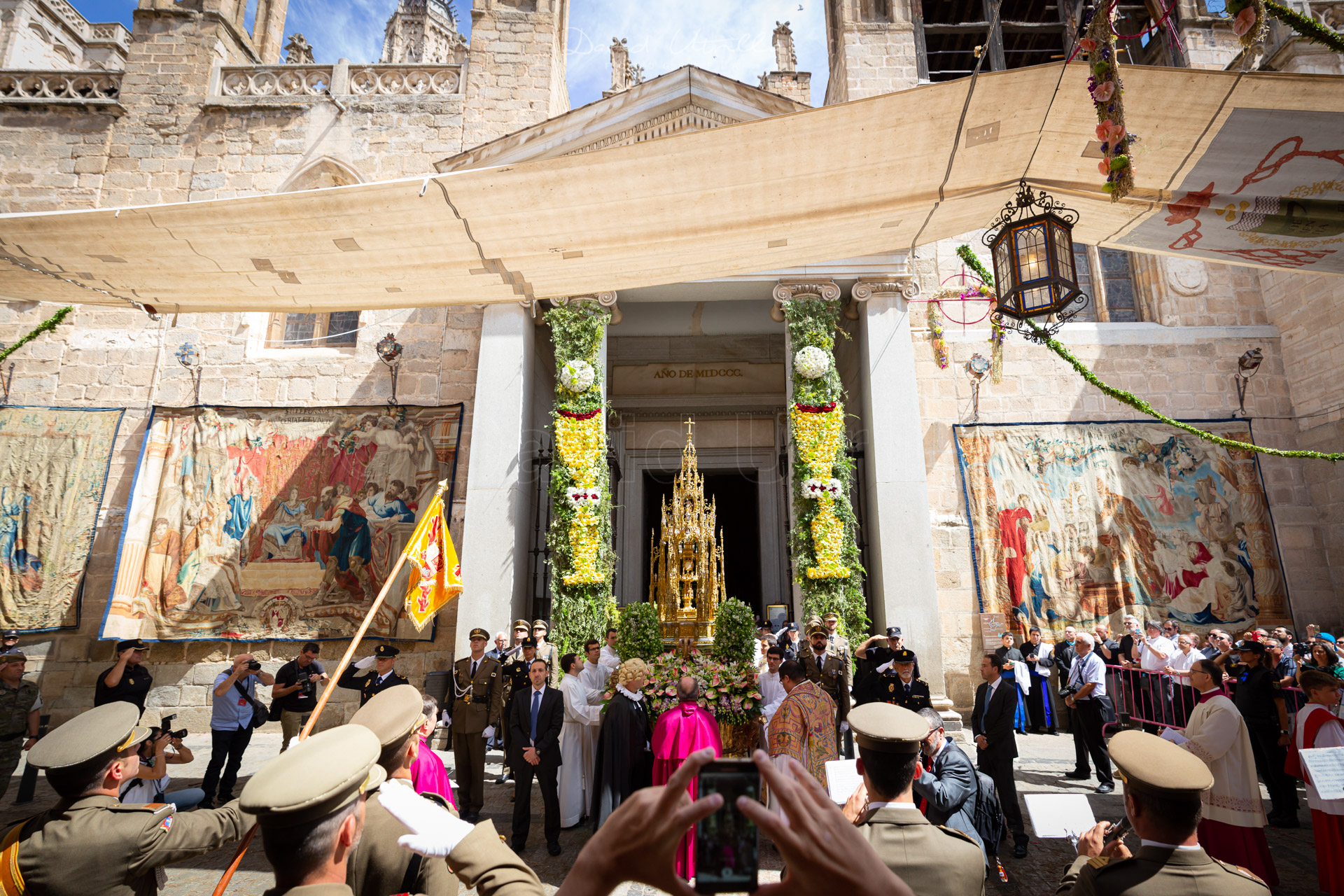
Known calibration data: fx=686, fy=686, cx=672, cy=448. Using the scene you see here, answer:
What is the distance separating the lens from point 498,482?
11375 mm

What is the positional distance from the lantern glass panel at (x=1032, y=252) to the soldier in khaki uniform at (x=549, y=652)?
24.5 ft

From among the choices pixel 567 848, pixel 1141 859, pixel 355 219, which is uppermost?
pixel 355 219

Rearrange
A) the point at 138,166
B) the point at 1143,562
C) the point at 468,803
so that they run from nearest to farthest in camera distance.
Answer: the point at 468,803 → the point at 1143,562 → the point at 138,166

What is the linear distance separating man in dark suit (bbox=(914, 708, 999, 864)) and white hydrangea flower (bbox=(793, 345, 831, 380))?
7463 mm

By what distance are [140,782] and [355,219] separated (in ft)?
13.7

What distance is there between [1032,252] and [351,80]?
15.0 m

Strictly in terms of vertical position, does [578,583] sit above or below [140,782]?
above

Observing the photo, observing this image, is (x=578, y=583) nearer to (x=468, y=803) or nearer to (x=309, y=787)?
(x=468, y=803)

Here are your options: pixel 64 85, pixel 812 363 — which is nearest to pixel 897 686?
pixel 812 363

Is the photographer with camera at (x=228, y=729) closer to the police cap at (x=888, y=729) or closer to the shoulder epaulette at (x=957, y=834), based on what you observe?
the police cap at (x=888, y=729)

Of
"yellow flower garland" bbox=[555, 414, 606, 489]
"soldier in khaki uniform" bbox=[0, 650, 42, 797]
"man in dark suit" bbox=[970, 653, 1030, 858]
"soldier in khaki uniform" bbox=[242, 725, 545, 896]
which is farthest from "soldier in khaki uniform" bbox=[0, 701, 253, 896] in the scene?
"yellow flower garland" bbox=[555, 414, 606, 489]

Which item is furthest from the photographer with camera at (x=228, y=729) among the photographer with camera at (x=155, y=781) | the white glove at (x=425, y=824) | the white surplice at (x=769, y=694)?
the white glove at (x=425, y=824)

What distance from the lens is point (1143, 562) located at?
38.1 feet

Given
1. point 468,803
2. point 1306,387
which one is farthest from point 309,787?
point 1306,387
